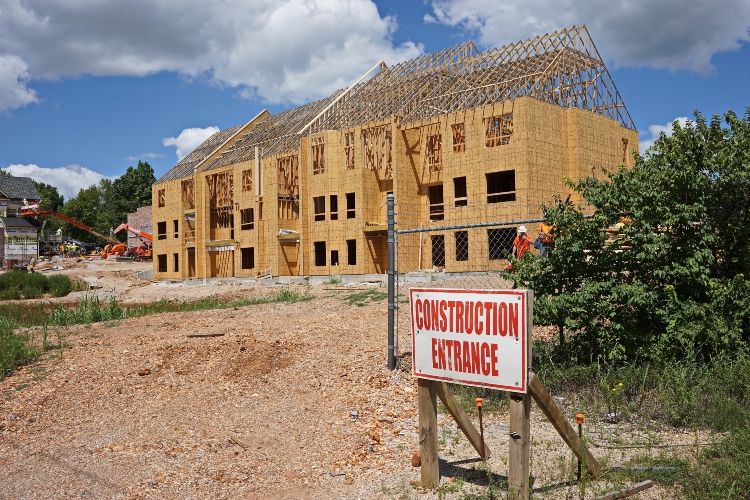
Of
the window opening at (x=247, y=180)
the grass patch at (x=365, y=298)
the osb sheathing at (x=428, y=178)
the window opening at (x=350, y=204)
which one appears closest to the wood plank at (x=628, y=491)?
the grass patch at (x=365, y=298)

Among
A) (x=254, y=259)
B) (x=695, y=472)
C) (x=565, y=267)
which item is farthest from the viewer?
(x=254, y=259)

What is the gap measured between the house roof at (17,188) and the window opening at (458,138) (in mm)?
68700

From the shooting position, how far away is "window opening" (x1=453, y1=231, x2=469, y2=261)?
96.2ft

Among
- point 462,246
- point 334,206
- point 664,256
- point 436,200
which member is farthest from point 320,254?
point 664,256

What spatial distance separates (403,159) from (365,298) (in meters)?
11.8

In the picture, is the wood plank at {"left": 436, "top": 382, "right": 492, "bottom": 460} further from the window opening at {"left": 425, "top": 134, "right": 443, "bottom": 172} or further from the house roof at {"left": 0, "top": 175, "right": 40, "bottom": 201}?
the house roof at {"left": 0, "top": 175, "right": 40, "bottom": 201}

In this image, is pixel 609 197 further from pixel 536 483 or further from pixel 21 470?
pixel 21 470

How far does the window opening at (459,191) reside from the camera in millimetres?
29828

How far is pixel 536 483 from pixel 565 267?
3.40m

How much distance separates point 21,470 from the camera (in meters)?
7.41

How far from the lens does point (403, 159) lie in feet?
102

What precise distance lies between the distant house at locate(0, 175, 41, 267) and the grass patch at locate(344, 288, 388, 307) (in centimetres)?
5948

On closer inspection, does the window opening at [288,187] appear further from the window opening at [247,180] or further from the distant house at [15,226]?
the distant house at [15,226]

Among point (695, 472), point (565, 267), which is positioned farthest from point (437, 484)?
point (565, 267)
